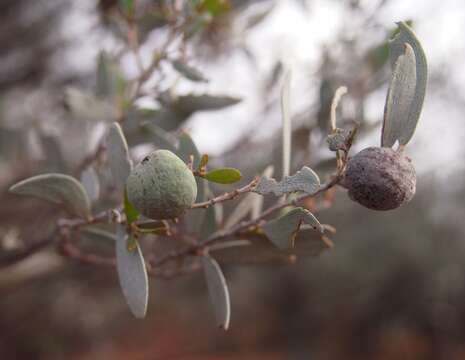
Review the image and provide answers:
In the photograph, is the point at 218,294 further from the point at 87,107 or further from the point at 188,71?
the point at 87,107

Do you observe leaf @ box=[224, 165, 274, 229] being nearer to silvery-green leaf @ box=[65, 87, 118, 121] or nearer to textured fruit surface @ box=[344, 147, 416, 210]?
textured fruit surface @ box=[344, 147, 416, 210]

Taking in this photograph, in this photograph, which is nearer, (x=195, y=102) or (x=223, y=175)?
(x=223, y=175)

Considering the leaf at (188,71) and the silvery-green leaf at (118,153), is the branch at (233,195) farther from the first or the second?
the leaf at (188,71)

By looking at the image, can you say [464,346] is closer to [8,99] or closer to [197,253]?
[8,99]

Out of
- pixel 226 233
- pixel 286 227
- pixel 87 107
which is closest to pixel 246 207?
pixel 226 233

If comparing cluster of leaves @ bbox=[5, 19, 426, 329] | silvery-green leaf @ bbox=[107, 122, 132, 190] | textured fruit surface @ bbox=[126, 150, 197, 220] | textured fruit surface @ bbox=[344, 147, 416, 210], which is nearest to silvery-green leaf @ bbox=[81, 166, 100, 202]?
cluster of leaves @ bbox=[5, 19, 426, 329]

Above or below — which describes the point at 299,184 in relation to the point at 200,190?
above
